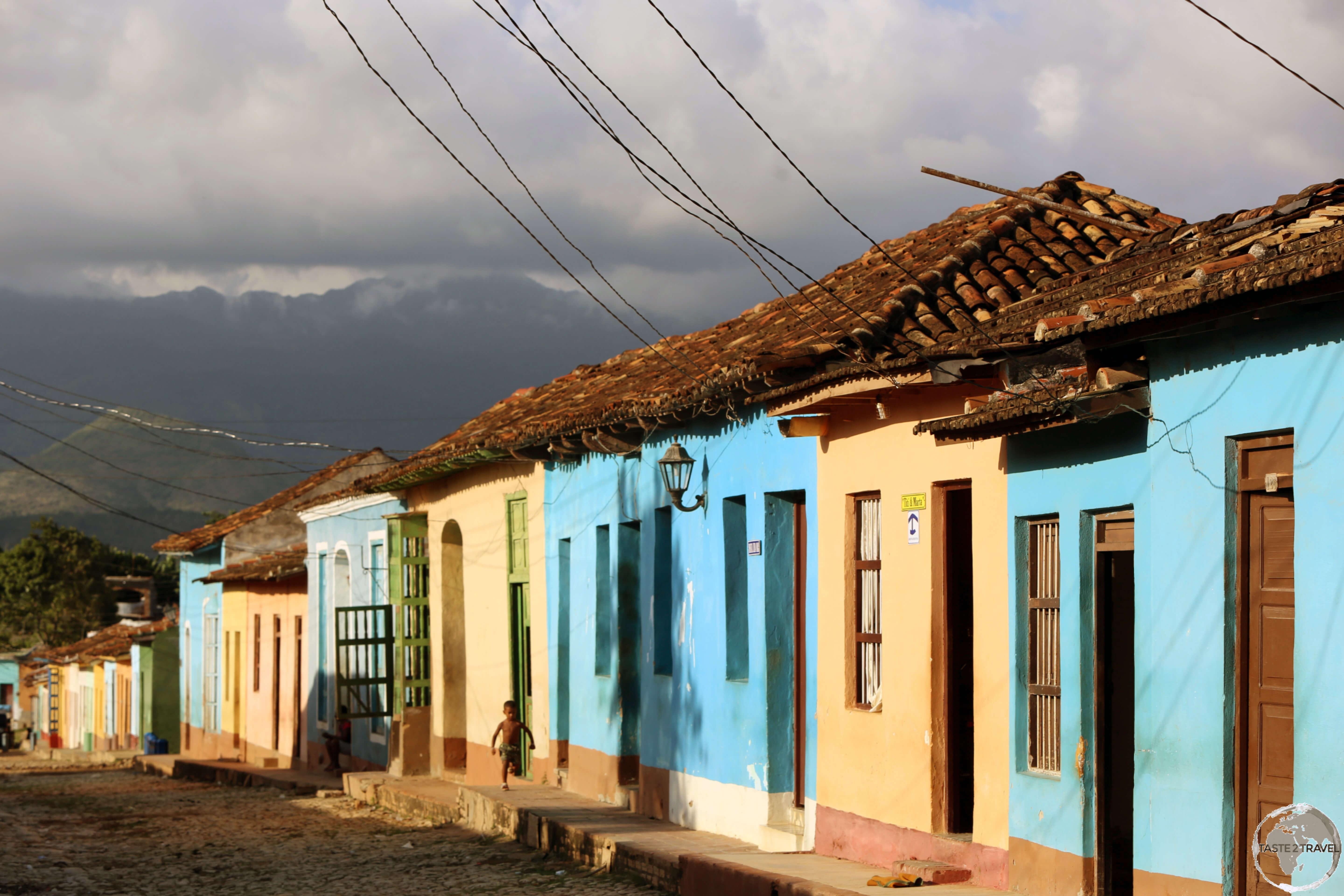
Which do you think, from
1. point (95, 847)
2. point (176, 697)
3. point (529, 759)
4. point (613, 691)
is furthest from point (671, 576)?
point (176, 697)

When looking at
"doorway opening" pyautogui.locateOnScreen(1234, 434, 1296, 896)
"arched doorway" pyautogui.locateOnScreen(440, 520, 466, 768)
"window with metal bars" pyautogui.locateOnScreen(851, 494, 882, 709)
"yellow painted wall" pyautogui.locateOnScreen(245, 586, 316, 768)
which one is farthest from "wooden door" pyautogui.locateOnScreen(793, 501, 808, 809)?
"yellow painted wall" pyautogui.locateOnScreen(245, 586, 316, 768)

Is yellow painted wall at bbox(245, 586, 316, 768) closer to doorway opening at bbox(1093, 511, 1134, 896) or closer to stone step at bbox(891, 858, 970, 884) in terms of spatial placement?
stone step at bbox(891, 858, 970, 884)

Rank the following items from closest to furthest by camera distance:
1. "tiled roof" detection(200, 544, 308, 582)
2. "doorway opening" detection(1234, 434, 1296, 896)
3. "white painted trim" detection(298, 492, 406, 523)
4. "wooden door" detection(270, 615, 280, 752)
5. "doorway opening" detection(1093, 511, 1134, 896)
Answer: "doorway opening" detection(1234, 434, 1296, 896)
"doorway opening" detection(1093, 511, 1134, 896)
"white painted trim" detection(298, 492, 406, 523)
"tiled roof" detection(200, 544, 308, 582)
"wooden door" detection(270, 615, 280, 752)

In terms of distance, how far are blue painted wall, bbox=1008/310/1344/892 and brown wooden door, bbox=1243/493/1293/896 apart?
8 cm

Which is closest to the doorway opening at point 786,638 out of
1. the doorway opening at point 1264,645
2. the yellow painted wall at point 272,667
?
the doorway opening at point 1264,645

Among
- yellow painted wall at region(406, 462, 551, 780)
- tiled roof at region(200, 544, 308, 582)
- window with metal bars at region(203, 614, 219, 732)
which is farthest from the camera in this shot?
window with metal bars at region(203, 614, 219, 732)

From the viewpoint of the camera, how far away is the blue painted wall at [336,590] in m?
22.2

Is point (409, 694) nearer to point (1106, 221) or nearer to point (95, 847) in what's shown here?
point (95, 847)

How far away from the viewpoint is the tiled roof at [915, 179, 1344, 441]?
20.4 ft

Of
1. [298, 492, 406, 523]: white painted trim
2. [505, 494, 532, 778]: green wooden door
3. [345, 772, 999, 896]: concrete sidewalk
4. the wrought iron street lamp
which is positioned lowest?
[345, 772, 999, 896]: concrete sidewalk

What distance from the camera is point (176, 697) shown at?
40281mm

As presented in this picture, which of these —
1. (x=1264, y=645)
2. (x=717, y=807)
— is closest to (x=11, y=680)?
(x=717, y=807)

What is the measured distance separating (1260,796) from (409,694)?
15.1 meters

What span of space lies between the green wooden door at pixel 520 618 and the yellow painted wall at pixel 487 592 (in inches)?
2.8
